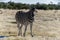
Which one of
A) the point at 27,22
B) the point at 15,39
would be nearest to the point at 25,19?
the point at 27,22

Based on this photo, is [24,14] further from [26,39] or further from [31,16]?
[26,39]

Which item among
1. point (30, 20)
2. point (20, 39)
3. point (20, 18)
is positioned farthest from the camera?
point (20, 18)

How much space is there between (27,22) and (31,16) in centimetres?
52

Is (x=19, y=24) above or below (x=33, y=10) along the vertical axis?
below

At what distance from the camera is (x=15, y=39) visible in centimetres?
1631

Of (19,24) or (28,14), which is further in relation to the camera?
(19,24)

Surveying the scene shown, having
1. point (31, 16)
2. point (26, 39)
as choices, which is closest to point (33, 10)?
point (31, 16)

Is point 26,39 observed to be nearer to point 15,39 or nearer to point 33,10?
point 15,39

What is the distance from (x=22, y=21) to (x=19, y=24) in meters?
1.02

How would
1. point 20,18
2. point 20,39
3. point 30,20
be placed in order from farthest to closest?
point 20,18, point 30,20, point 20,39

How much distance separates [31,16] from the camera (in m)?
19.5

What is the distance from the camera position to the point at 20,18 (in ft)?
67.8

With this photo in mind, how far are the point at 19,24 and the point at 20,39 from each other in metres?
5.07

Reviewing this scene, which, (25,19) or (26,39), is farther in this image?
(25,19)
